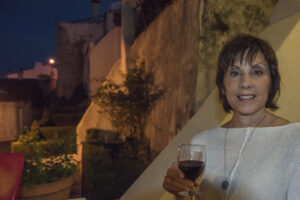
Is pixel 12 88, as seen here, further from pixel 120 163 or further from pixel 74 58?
pixel 120 163

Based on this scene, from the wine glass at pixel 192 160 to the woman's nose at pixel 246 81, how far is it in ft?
1.29

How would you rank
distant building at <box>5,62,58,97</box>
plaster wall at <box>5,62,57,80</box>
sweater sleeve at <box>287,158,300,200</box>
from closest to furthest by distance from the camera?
sweater sleeve at <box>287,158,300,200</box> → distant building at <box>5,62,58,97</box> → plaster wall at <box>5,62,57,80</box>

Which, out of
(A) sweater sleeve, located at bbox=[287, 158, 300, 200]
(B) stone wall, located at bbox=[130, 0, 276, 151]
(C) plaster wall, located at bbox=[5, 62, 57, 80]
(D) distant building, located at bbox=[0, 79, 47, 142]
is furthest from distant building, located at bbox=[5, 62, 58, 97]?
(A) sweater sleeve, located at bbox=[287, 158, 300, 200]

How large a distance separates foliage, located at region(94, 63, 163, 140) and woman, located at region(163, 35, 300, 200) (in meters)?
3.57

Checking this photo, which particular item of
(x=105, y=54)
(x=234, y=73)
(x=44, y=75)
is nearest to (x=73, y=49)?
(x=44, y=75)

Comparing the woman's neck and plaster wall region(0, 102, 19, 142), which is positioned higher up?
the woman's neck

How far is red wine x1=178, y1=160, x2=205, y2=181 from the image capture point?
1144 millimetres

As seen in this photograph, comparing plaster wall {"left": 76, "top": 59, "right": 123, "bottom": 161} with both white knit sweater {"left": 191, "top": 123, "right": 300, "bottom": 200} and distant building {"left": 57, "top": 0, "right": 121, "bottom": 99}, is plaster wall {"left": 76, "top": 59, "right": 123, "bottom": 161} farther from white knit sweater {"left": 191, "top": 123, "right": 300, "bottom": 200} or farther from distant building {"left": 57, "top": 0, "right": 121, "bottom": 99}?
distant building {"left": 57, "top": 0, "right": 121, "bottom": 99}

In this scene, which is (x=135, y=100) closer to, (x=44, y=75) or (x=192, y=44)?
(x=192, y=44)

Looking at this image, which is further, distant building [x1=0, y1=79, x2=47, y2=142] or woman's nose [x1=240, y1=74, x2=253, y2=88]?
distant building [x1=0, y1=79, x2=47, y2=142]

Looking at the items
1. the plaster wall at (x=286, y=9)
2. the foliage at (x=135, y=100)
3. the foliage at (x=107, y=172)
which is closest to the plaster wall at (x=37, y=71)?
the foliage at (x=135, y=100)

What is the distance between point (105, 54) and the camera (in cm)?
1091

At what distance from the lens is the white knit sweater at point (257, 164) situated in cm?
101

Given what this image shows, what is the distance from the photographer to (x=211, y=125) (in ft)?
7.77
